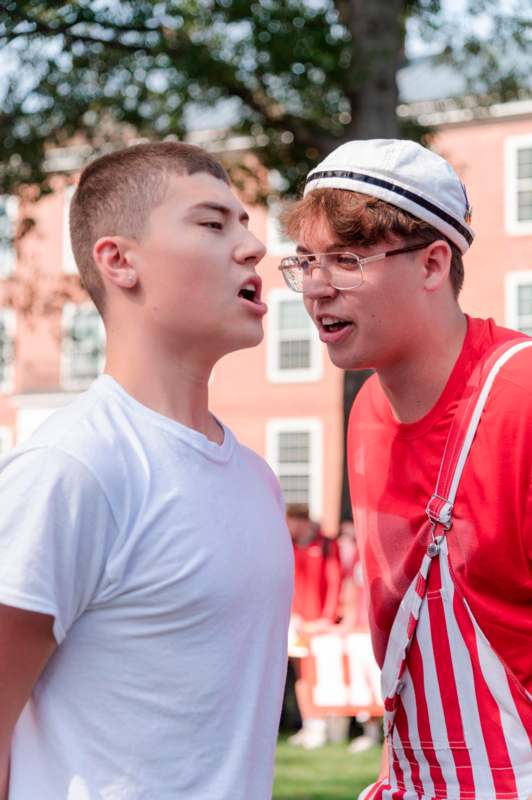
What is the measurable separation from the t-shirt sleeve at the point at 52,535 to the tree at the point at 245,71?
365 inches

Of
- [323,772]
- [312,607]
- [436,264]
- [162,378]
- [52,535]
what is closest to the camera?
[52,535]

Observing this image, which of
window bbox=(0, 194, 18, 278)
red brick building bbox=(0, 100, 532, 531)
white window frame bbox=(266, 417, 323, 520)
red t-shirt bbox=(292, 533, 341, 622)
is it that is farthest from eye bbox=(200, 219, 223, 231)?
white window frame bbox=(266, 417, 323, 520)

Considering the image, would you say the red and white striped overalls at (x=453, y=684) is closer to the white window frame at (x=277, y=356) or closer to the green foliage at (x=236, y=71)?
the green foliage at (x=236, y=71)

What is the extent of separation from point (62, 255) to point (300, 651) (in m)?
22.1

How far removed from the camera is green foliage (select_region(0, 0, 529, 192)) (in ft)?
36.0

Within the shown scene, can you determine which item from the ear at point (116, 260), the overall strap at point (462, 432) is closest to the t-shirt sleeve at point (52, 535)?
the ear at point (116, 260)

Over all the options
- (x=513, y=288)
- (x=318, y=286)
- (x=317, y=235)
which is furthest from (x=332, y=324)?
(x=513, y=288)

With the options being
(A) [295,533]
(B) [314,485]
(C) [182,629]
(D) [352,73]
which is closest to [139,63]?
(D) [352,73]

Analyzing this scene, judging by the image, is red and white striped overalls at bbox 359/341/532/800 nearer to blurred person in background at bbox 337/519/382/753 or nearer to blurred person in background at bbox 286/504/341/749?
blurred person in background at bbox 337/519/382/753

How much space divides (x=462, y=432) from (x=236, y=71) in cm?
959

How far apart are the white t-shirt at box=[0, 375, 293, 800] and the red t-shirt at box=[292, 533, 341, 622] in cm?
724

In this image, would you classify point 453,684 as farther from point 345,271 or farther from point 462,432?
point 345,271

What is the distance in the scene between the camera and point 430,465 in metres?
2.40

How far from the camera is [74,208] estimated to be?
2.26 meters
